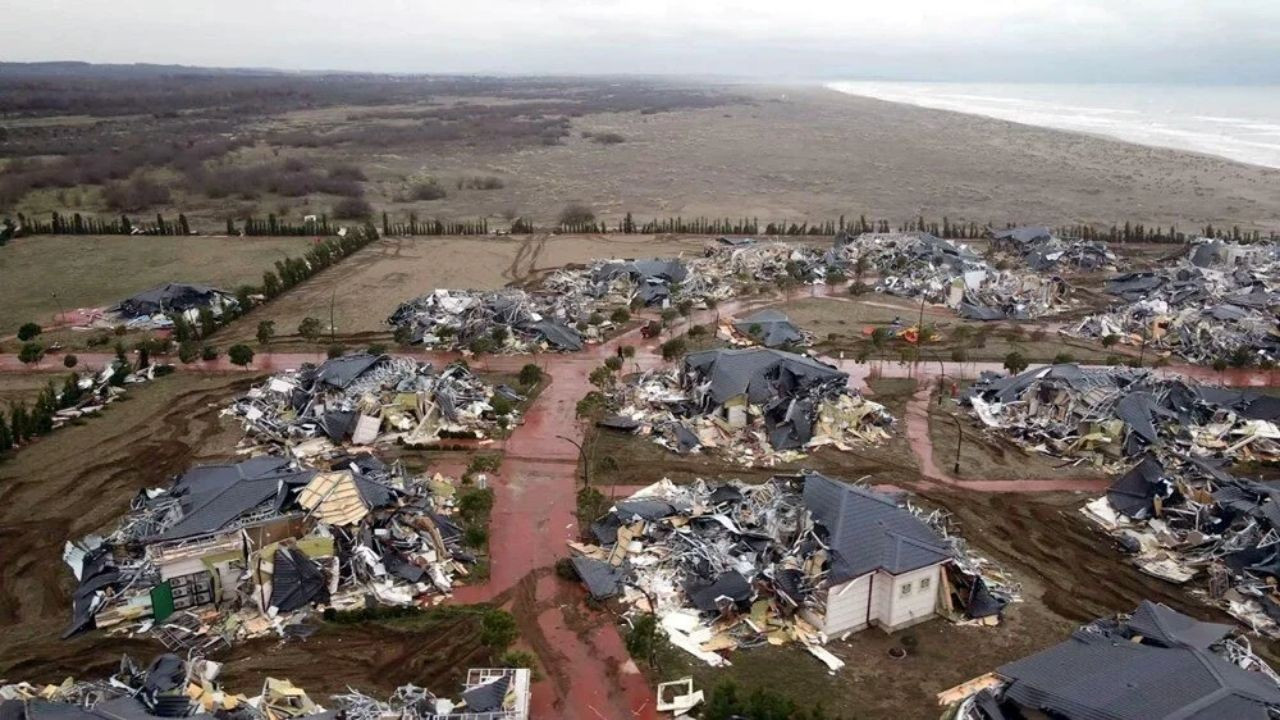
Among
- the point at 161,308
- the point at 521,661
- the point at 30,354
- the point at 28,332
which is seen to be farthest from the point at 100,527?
the point at 161,308

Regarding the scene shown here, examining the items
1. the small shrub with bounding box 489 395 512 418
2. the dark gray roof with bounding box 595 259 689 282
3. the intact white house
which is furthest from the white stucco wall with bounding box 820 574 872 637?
the dark gray roof with bounding box 595 259 689 282

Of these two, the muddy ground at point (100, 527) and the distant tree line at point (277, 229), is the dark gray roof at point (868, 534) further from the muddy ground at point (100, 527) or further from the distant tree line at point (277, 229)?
the distant tree line at point (277, 229)

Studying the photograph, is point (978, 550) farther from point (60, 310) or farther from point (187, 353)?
point (60, 310)

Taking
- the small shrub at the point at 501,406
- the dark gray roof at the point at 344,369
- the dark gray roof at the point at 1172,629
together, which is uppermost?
the dark gray roof at the point at 344,369

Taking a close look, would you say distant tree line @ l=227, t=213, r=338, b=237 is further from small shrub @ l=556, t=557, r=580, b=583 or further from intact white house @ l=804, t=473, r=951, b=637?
Answer: intact white house @ l=804, t=473, r=951, b=637

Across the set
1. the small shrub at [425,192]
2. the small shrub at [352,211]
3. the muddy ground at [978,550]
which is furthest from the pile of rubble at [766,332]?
the small shrub at [425,192]
